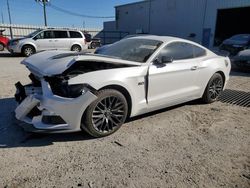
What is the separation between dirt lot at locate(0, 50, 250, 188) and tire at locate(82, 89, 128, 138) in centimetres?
16

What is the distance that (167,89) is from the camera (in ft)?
14.8

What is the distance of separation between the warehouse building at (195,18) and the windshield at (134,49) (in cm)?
1848

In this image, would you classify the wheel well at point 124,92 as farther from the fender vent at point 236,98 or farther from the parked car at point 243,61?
the parked car at point 243,61

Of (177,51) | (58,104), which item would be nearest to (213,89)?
(177,51)

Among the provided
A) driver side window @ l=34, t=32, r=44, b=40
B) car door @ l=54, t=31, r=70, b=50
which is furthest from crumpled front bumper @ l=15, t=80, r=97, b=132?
car door @ l=54, t=31, r=70, b=50

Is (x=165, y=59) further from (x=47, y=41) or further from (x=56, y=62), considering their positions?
(x=47, y=41)

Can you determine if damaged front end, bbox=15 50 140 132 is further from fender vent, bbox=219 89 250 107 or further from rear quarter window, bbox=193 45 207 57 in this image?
fender vent, bbox=219 89 250 107

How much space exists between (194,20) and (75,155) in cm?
2328

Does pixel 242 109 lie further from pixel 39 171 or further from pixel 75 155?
pixel 39 171

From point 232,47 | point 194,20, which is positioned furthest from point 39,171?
point 194,20

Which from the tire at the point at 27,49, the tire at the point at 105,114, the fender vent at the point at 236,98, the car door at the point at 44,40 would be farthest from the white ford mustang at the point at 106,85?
the tire at the point at 27,49

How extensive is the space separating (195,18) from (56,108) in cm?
2305

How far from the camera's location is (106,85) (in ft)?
11.8

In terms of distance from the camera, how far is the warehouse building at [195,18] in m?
22.1
